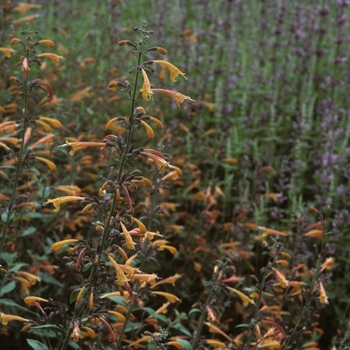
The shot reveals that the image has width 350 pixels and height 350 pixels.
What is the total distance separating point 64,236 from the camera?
4.95m

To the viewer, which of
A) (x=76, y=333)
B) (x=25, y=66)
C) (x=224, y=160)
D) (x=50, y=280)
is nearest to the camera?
(x=76, y=333)

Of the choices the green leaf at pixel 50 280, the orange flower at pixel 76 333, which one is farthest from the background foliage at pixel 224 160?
the orange flower at pixel 76 333

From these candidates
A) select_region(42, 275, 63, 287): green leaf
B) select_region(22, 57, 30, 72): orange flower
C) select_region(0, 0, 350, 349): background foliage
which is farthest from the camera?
select_region(0, 0, 350, 349): background foliage

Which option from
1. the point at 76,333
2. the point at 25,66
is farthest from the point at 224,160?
the point at 76,333

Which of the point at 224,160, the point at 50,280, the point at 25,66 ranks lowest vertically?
the point at 50,280

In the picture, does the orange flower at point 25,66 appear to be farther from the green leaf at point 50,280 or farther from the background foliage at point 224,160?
the green leaf at point 50,280

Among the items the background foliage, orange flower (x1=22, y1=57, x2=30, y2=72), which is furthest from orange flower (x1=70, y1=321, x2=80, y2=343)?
orange flower (x1=22, y1=57, x2=30, y2=72)

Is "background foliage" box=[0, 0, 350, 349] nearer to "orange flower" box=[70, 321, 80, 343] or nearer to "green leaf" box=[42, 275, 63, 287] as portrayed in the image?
"green leaf" box=[42, 275, 63, 287]

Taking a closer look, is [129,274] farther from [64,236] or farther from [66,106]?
[66,106]

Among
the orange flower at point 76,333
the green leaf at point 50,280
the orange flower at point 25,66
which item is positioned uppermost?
the orange flower at point 25,66

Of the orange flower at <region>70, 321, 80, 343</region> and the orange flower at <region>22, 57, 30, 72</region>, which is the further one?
the orange flower at <region>22, 57, 30, 72</region>

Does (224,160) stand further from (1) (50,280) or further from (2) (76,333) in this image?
(2) (76,333)

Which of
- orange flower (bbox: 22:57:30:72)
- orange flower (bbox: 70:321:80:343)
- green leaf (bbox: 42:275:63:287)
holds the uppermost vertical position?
orange flower (bbox: 22:57:30:72)

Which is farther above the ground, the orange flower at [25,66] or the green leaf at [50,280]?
the orange flower at [25,66]
